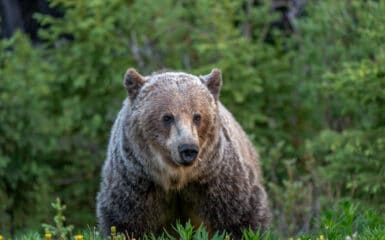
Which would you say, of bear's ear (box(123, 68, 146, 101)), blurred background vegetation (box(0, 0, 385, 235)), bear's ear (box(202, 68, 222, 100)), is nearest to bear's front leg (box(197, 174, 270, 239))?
bear's ear (box(202, 68, 222, 100))

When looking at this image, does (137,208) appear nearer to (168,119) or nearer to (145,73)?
(168,119)

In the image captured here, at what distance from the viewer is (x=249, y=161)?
7.47m

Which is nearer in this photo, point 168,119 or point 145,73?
point 168,119

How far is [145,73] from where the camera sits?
12.4 metres

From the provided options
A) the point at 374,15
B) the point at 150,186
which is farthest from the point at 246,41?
the point at 150,186

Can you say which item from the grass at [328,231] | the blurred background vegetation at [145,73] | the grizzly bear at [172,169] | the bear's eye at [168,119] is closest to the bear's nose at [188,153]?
the grizzly bear at [172,169]

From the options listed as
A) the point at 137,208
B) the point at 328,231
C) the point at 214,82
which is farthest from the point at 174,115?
the point at 328,231

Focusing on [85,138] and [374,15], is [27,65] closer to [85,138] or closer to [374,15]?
[85,138]

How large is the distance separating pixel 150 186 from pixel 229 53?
17.0 ft

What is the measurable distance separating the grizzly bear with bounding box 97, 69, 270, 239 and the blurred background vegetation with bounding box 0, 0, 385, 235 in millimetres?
3771

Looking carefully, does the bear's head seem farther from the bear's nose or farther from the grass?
the grass

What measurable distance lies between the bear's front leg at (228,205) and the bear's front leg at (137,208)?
31 cm

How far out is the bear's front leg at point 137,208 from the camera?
6.83m

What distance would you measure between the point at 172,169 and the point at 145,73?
5900mm
